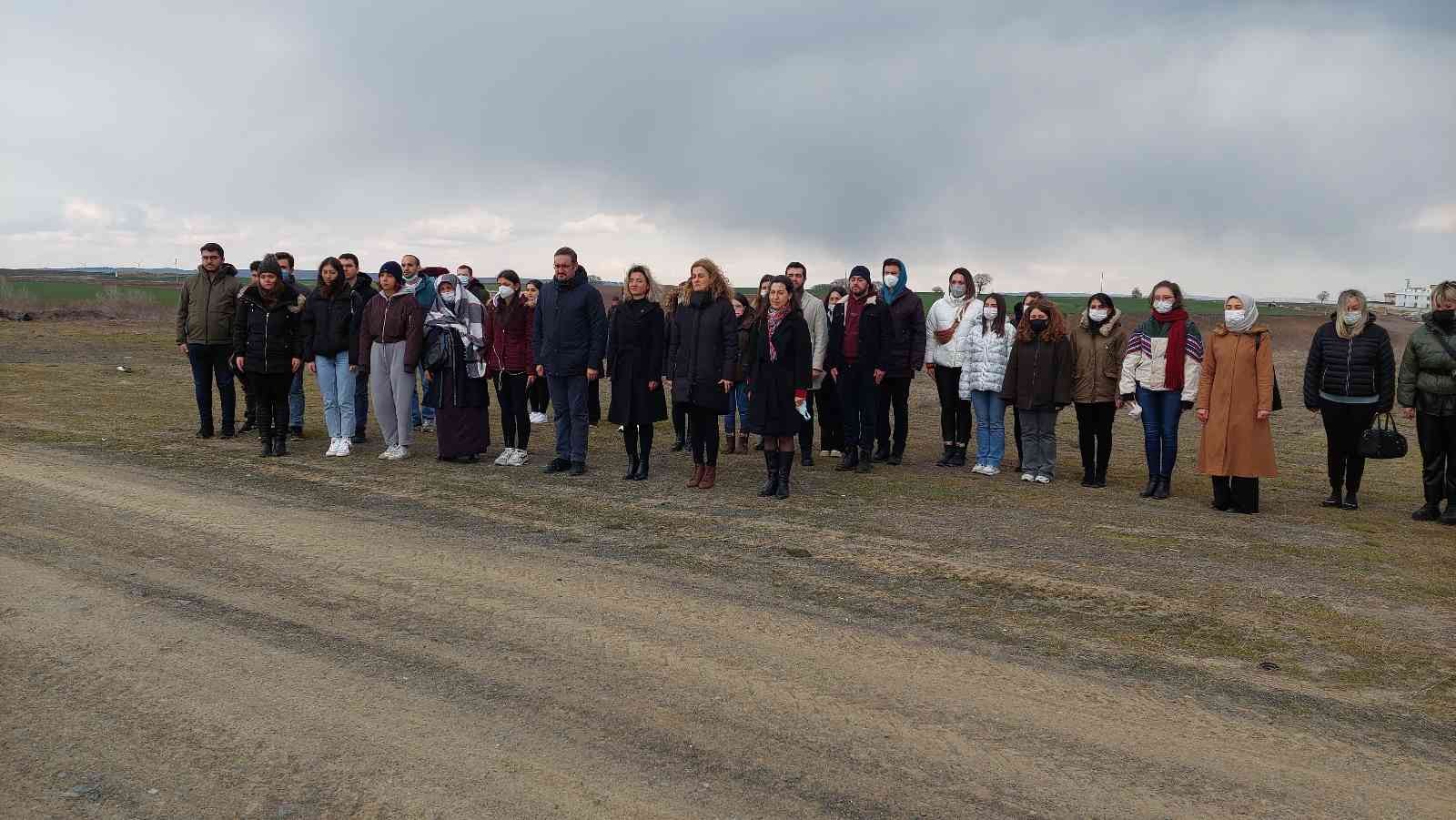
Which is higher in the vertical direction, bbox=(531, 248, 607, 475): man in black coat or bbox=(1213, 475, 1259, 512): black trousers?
bbox=(531, 248, 607, 475): man in black coat

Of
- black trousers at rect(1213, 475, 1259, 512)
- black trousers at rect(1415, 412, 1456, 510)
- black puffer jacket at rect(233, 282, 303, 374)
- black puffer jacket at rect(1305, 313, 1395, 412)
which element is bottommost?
black trousers at rect(1213, 475, 1259, 512)

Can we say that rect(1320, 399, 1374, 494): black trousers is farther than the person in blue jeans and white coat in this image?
No

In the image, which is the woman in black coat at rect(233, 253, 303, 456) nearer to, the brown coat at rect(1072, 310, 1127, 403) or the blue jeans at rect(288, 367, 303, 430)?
the blue jeans at rect(288, 367, 303, 430)

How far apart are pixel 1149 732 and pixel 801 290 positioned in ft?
24.7

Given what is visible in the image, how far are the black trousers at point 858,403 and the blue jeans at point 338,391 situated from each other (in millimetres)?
5400

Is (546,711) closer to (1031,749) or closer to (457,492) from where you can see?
(1031,749)

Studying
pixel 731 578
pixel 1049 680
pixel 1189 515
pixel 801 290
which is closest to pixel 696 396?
pixel 801 290

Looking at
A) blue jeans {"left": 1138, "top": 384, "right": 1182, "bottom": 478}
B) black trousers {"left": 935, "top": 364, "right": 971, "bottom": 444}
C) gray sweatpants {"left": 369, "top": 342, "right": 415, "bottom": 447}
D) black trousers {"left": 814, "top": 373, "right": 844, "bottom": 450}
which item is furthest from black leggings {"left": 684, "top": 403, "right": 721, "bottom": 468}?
blue jeans {"left": 1138, "top": 384, "right": 1182, "bottom": 478}

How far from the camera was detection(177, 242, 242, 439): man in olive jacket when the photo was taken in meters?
12.2

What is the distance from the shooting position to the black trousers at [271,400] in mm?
11336

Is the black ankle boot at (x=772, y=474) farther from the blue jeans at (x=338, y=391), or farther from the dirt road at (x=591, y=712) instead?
the blue jeans at (x=338, y=391)

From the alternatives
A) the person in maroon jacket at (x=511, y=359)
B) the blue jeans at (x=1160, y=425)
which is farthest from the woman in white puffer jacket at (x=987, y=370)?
the person in maroon jacket at (x=511, y=359)

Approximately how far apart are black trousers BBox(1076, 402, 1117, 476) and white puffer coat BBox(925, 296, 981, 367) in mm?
1505

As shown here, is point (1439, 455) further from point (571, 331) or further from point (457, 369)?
point (457, 369)
